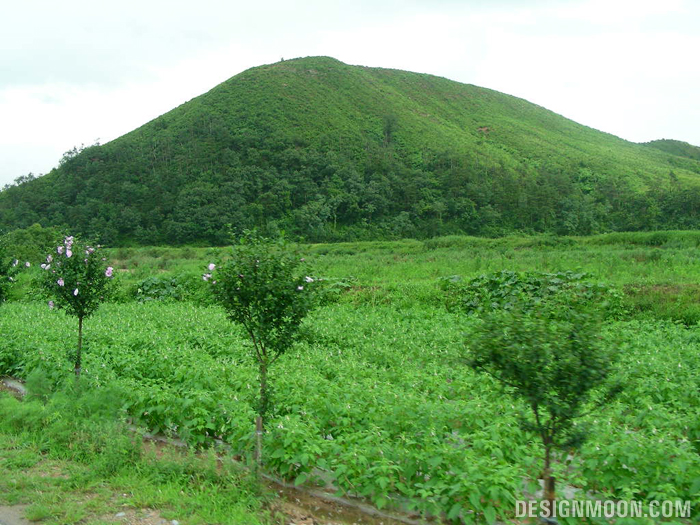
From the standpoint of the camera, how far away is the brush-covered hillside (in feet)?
201

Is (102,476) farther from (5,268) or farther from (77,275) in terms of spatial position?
(5,268)

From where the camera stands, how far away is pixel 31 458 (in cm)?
580

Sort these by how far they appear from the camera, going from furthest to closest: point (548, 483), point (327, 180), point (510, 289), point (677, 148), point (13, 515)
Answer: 1. point (677, 148)
2. point (327, 180)
3. point (510, 289)
4. point (13, 515)
5. point (548, 483)

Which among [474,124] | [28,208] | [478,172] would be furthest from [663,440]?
[474,124]

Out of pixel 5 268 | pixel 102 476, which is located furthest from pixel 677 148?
pixel 102 476

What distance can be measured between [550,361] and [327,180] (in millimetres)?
64685

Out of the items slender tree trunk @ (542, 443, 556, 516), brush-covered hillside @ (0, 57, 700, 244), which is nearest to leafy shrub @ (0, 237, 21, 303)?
slender tree trunk @ (542, 443, 556, 516)

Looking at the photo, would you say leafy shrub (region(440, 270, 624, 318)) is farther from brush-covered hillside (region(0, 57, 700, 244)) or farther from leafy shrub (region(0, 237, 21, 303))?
brush-covered hillside (region(0, 57, 700, 244))

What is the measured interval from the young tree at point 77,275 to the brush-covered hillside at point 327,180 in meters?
49.8

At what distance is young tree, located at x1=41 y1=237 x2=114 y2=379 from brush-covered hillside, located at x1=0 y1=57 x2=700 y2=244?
4984 centimetres

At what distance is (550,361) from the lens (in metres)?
4.32

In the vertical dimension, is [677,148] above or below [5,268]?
above

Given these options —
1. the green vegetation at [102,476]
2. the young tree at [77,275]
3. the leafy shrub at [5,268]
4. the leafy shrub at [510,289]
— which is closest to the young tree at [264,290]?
the green vegetation at [102,476]

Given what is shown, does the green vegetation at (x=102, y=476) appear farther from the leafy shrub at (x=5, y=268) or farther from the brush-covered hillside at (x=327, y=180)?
the brush-covered hillside at (x=327, y=180)
